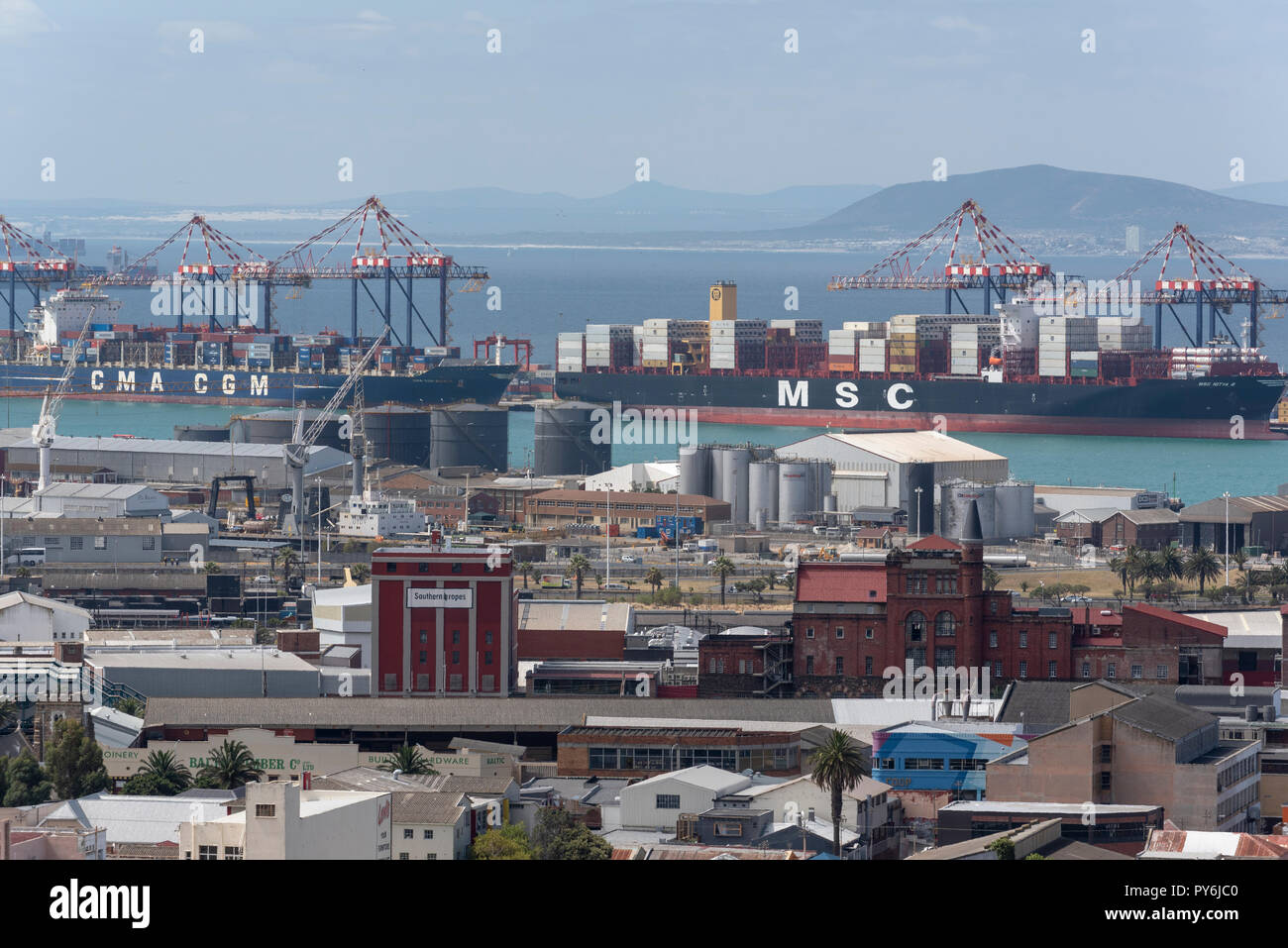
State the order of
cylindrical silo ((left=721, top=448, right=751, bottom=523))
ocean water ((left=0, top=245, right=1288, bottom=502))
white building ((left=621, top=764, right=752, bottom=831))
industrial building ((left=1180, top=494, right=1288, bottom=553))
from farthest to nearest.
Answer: ocean water ((left=0, top=245, right=1288, bottom=502)) < cylindrical silo ((left=721, top=448, right=751, bottom=523)) < industrial building ((left=1180, top=494, right=1288, bottom=553)) < white building ((left=621, top=764, right=752, bottom=831))

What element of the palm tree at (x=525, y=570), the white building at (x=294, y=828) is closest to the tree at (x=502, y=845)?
the white building at (x=294, y=828)

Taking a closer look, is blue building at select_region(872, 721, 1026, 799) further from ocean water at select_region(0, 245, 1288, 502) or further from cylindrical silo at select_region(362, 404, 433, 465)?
cylindrical silo at select_region(362, 404, 433, 465)

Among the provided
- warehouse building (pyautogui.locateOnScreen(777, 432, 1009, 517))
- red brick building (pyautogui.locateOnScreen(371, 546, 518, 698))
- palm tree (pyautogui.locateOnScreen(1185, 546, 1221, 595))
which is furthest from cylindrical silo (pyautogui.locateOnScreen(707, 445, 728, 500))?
red brick building (pyautogui.locateOnScreen(371, 546, 518, 698))

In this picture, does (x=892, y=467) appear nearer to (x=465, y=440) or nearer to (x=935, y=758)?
(x=465, y=440)

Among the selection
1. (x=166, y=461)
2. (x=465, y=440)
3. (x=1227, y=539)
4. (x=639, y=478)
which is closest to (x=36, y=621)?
(x=1227, y=539)

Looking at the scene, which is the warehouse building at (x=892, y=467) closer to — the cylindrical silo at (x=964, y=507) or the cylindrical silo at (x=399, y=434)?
the cylindrical silo at (x=964, y=507)

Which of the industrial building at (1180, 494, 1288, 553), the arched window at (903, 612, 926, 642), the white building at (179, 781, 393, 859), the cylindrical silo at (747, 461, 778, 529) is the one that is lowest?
the white building at (179, 781, 393, 859)
